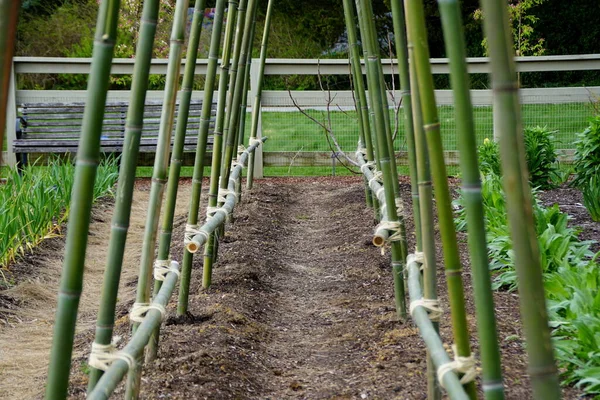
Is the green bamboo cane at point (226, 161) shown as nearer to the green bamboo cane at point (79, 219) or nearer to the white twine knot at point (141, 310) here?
the white twine knot at point (141, 310)

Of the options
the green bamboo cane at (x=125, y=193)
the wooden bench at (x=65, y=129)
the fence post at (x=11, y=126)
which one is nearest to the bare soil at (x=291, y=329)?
the green bamboo cane at (x=125, y=193)

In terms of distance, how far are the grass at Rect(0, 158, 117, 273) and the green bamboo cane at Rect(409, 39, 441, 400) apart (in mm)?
3592

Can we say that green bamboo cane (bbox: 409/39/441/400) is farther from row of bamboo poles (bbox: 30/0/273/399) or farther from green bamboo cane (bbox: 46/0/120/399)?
green bamboo cane (bbox: 46/0/120/399)

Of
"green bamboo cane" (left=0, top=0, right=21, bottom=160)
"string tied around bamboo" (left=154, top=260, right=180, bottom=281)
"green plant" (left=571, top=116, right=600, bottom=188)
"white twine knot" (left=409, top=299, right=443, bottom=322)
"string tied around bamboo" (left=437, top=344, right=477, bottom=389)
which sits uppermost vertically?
"green plant" (left=571, top=116, right=600, bottom=188)

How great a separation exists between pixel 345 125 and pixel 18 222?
20.5 ft

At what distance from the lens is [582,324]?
3.07 meters

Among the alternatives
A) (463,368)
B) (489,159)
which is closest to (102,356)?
(463,368)

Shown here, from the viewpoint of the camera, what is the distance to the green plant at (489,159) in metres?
7.74

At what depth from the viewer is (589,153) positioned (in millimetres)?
7340

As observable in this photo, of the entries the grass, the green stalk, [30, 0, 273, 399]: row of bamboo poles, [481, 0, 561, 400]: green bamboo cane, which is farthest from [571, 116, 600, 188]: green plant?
[481, 0, 561, 400]: green bamboo cane

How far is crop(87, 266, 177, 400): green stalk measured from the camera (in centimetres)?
208

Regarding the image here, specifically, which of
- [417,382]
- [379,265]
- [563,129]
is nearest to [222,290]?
[379,265]

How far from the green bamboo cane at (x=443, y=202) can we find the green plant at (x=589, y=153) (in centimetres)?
551

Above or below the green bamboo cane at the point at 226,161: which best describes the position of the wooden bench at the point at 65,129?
Answer: above
